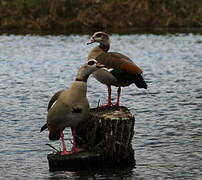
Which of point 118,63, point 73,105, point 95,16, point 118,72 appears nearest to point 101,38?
point 118,63

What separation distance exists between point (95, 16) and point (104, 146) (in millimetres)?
43827

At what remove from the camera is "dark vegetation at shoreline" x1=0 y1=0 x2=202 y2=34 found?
5581cm

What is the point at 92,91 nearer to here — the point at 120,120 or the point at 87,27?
the point at 120,120

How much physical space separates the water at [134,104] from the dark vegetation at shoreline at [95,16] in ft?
38.6

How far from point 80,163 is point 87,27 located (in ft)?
142

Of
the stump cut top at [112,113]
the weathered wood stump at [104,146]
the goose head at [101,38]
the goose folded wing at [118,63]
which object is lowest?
the weathered wood stump at [104,146]

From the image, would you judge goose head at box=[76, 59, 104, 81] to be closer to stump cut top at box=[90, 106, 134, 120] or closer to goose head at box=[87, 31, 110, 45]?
stump cut top at box=[90, 106, 134, 120]

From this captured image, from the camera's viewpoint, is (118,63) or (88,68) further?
(118,63)

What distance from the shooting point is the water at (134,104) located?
13.7 m

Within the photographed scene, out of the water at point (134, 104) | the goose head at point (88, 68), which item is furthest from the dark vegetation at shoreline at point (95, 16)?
the goose head at point (88, 68)

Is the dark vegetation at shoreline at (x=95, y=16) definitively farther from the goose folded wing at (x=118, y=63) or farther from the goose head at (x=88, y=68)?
the goose head at (x=88, y=68)

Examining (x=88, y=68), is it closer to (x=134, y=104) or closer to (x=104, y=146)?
(x=104, y=146)

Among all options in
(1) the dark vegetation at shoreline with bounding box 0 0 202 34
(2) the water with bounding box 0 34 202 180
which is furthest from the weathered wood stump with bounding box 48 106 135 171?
(1) the dark vegetation at shoreline with bounding box 0 0 202 34

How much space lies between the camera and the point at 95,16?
56.9m
